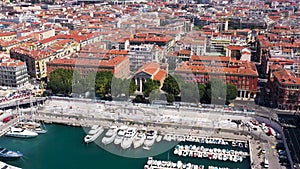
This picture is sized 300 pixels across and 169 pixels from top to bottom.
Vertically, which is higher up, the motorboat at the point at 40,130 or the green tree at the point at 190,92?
the green tree at the point at 190,92

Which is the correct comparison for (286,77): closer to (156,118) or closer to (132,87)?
(156,118)

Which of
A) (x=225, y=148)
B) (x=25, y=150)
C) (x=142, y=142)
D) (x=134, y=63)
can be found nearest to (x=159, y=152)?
(x=142, y=142)

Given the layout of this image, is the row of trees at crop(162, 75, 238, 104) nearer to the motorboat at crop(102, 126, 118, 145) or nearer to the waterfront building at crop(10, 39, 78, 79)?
the motorboat at crop(102, 126, 118, 145)

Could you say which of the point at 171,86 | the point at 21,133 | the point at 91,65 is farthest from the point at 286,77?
the point at 21,133

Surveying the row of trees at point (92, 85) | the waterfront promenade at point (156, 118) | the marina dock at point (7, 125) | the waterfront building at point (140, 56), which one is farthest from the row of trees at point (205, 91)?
the marina dock at point (7, 125)

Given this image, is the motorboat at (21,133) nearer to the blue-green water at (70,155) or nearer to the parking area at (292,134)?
the blue-green water at (70,155)

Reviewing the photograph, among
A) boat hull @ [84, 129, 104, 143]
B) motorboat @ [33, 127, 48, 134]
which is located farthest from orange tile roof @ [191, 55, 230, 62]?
motorboat @ [33, 127, 48, 134]
